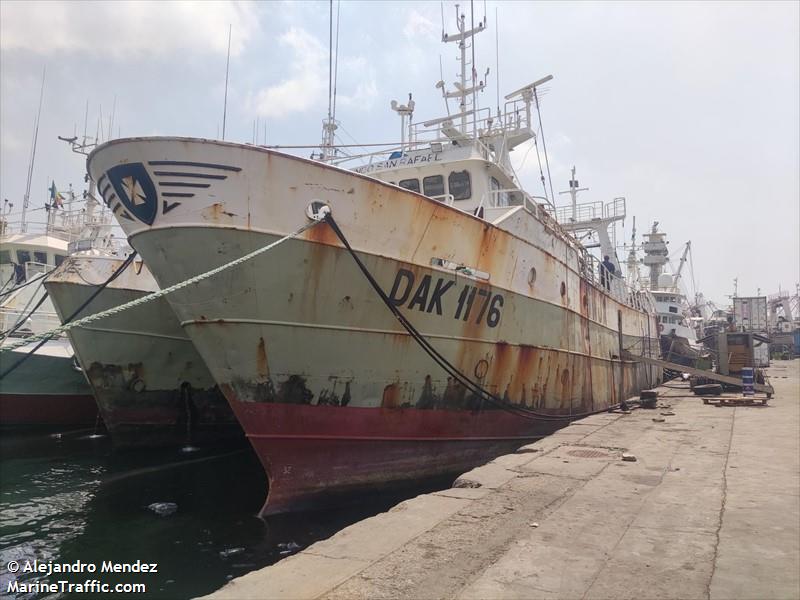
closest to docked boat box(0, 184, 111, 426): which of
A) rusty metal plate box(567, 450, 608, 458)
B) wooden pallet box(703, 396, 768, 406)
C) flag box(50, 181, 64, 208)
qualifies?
flag box(50, 181, 64, 208)

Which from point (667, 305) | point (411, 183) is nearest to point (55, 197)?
point (411, 183)

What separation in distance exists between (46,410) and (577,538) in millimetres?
15122

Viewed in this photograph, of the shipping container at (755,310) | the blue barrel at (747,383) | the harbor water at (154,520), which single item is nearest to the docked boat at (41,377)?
the harbor water at (154,520)

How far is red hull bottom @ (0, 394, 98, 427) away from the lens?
13898mm

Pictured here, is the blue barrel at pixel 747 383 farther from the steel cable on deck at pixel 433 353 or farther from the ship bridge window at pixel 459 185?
the ship bridge window at pixel 459 185

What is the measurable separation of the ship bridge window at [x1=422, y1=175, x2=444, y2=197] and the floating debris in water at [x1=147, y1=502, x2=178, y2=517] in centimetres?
675

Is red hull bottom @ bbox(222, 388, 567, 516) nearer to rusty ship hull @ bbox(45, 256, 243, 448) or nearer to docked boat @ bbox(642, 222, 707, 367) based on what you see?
rusty ship hull @ bbox(45, 256, 243, 448)

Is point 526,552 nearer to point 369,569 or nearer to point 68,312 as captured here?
point 369,569

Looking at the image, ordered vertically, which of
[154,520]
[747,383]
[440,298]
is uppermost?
[440,298]

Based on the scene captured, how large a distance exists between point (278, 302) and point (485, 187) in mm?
5105

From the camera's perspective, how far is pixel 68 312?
11375 millimetres

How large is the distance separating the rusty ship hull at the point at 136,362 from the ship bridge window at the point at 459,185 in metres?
6.49

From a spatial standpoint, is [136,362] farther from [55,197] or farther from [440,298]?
[55,197]

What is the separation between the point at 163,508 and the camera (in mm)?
7570
